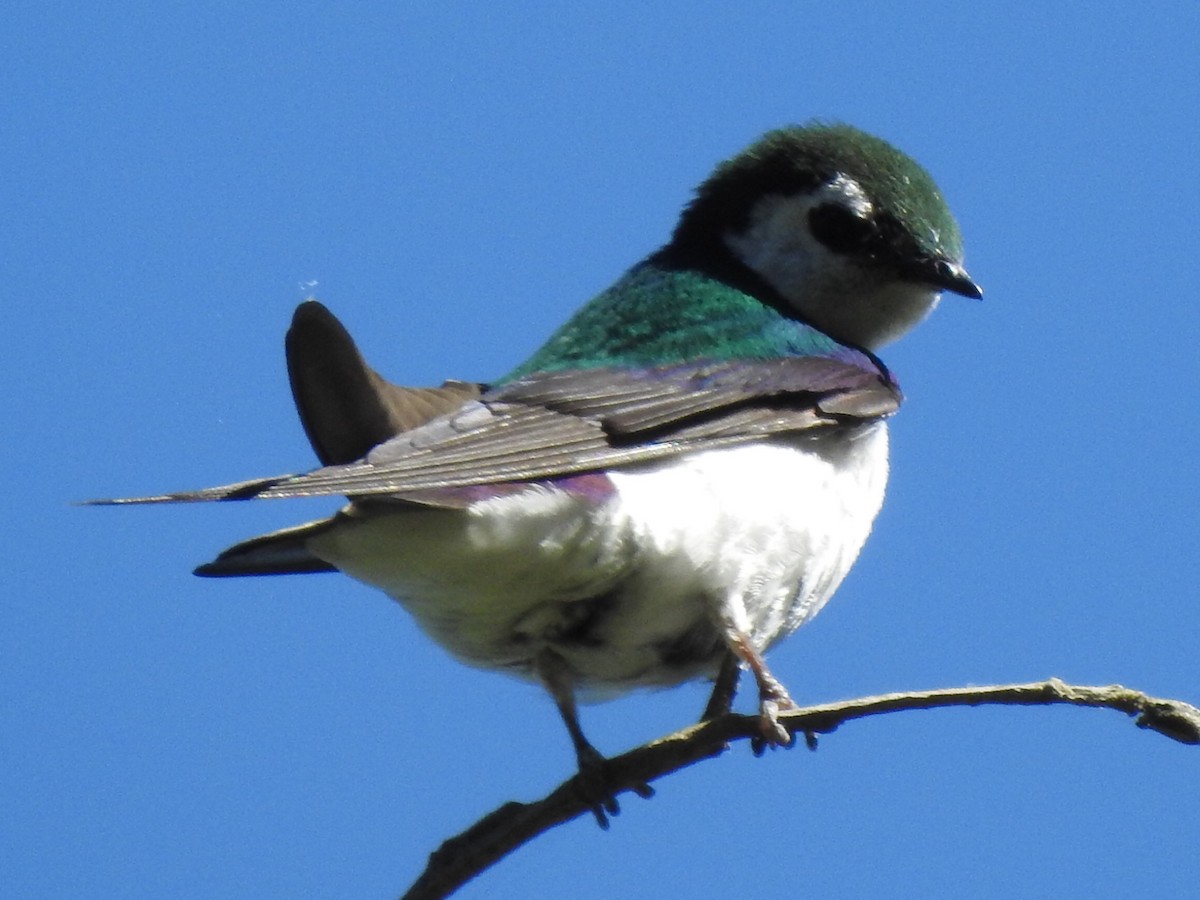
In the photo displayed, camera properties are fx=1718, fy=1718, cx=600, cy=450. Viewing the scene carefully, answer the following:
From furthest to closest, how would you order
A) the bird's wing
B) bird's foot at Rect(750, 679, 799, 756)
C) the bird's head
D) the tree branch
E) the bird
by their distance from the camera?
the bird's head < the bird < bird's foot at Rect(750, 679, 799, 756) < the bird's wing < the tree branch

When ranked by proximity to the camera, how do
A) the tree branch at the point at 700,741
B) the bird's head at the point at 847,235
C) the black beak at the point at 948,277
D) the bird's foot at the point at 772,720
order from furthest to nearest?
1. the bird's head at the point at 847,235
2. the black beak at the point at 948,277
3. the bird's foot at the point at 772,720
4. the tree branch at the point at 700,741

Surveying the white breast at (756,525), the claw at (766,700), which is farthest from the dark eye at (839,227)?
the claw at (766,700)

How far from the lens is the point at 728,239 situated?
219 inches

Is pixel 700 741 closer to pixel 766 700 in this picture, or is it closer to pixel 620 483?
pixel 766 700

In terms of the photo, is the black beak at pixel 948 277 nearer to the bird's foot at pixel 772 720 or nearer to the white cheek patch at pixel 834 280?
the white cheek patch at pixel 834 280

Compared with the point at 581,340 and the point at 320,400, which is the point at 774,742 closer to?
the point at 320,400

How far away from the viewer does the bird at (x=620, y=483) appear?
3600 millimetres

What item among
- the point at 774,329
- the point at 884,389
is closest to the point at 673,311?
the point at 774,329

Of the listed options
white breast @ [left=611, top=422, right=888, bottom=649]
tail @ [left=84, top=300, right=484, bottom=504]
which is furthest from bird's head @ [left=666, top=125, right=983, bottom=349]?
tail @ [left=84, top=300, right=484, bottom=504]

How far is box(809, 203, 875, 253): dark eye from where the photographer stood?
207 inches

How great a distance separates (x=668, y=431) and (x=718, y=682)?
606 mm

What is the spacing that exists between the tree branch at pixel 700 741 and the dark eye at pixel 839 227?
82.2 inches

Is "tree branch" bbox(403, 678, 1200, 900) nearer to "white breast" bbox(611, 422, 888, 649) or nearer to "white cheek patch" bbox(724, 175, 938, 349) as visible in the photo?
"white breast" bbox(611, 422, 888, 649)

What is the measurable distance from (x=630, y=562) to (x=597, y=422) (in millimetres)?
366
